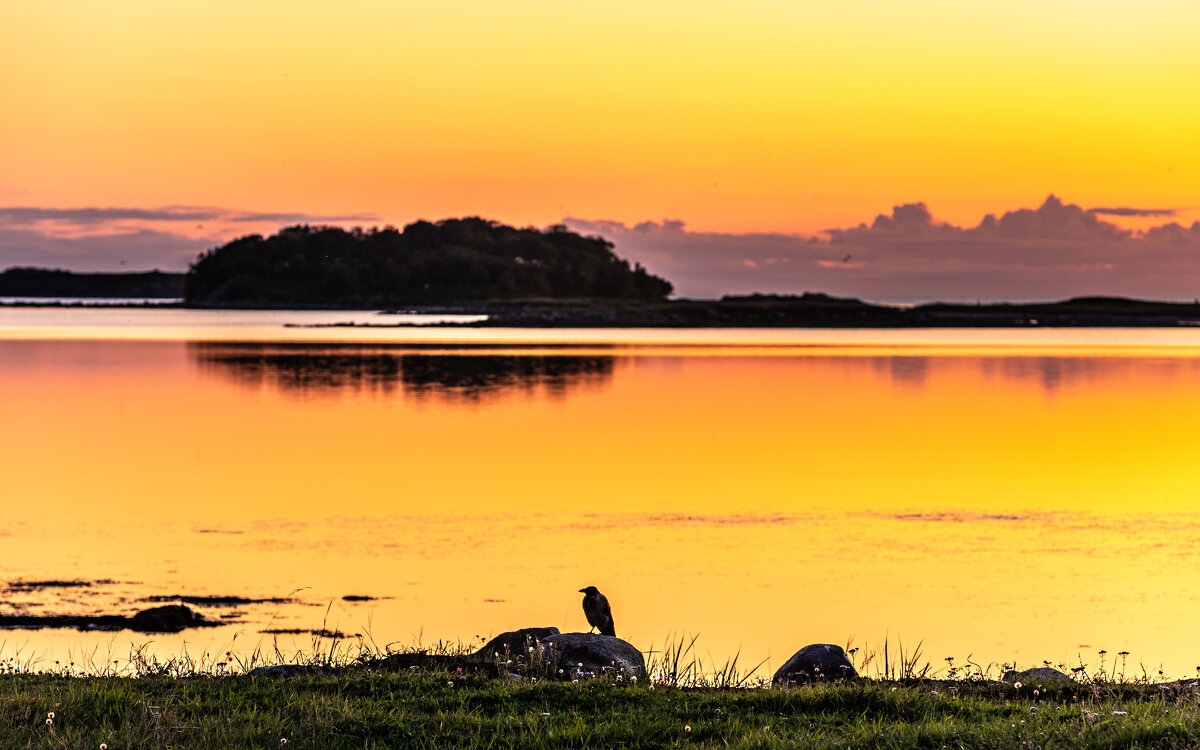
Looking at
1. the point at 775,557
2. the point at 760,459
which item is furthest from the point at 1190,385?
the point at 775,557

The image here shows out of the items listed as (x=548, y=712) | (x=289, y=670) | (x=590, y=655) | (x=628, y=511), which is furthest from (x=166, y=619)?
(x=628, y=511)

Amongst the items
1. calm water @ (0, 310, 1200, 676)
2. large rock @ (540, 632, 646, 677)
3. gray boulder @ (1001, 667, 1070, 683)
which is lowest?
calm water @ (0, 310, 1200, 676)

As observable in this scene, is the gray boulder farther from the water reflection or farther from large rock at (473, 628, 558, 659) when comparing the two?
the water reflection

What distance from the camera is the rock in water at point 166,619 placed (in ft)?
50.8

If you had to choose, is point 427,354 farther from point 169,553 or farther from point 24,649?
point 24,649

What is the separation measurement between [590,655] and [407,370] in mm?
55670

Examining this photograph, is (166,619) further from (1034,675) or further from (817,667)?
(1034,675)

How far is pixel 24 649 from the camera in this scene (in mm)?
14391

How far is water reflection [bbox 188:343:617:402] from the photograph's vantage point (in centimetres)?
5450

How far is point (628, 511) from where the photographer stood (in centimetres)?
2512

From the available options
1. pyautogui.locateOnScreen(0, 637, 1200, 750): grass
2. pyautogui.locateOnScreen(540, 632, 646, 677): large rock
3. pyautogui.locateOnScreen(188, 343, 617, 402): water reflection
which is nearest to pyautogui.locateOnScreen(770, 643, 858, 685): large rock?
pyautogui.locateOnScreen(0, 637, 1200, 750): grass

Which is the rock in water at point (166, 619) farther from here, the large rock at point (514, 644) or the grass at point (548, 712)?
the large rock at point (514, 644)

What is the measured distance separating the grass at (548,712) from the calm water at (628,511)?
13.7 feet

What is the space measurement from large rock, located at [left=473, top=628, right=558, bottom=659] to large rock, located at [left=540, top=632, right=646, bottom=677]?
6.3 inches
